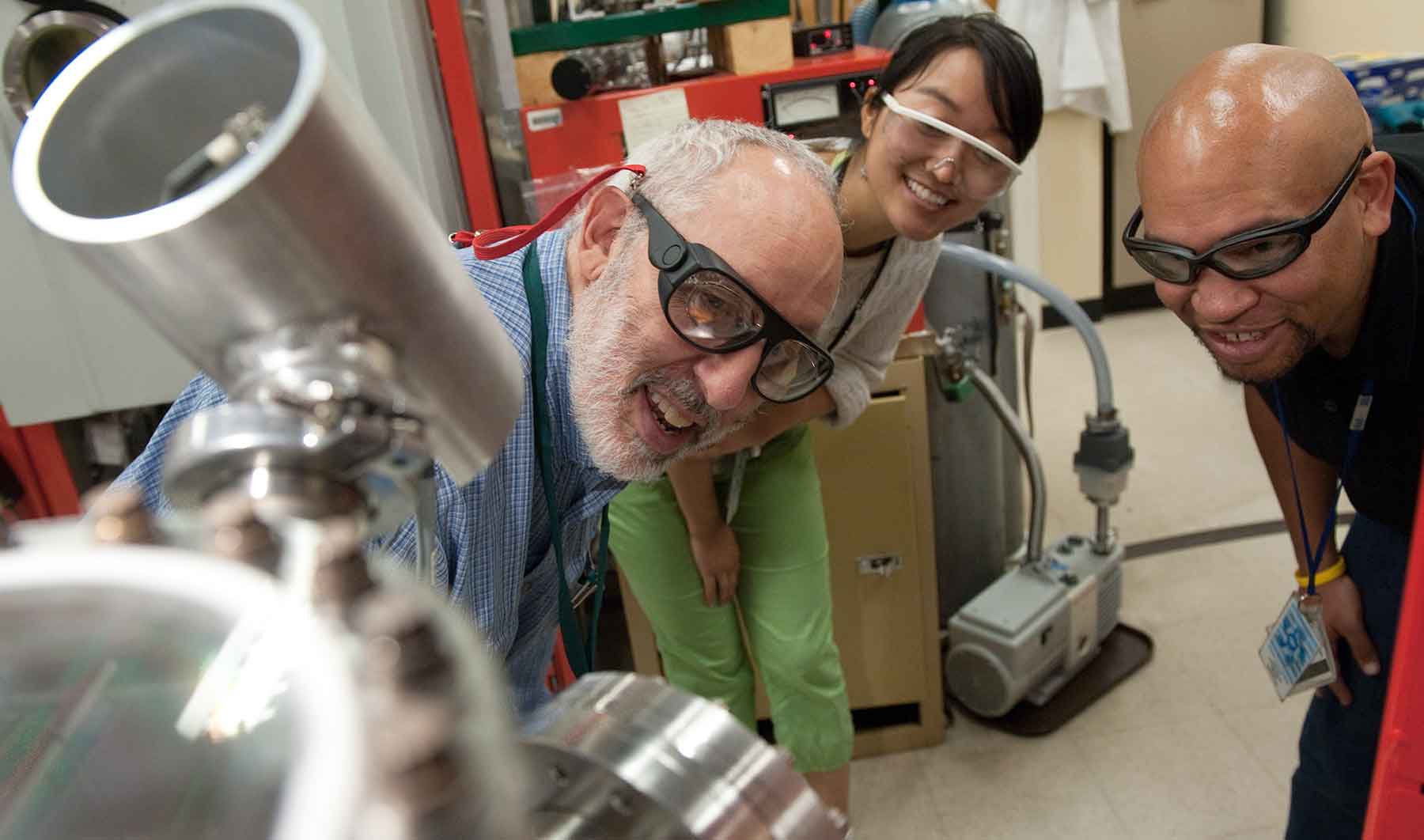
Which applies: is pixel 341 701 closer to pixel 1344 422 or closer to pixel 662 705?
pixel 662 705

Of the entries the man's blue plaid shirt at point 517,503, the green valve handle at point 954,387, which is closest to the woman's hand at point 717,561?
the man's blue plaid shirt at point 517,503

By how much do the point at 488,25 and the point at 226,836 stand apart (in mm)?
2057

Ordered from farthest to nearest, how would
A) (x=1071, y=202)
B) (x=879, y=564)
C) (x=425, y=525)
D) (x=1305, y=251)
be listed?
(x=1071, y=202)
(x=879, y=564)
(x=1305, y=251)
(x=425, y=525)

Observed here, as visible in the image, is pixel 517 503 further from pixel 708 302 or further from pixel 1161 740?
pixel 1161 740

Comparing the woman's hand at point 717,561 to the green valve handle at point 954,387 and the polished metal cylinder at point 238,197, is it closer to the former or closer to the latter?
the green valve handle at point 954,387

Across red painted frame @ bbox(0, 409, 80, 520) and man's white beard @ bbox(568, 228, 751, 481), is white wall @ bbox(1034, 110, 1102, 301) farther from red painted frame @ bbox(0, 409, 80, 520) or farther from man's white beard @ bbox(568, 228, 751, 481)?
red painted frame @ bbox(0, 409, 80, 520)

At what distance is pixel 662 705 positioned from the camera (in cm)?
48

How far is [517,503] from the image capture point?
3.50 ft

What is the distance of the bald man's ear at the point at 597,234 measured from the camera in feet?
3.95

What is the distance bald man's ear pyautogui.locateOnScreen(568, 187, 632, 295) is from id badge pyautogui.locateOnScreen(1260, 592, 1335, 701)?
4.11 ft

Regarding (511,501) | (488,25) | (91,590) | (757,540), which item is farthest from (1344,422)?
(488,25)

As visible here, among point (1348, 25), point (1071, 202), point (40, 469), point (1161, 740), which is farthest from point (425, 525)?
point (1071, 202)

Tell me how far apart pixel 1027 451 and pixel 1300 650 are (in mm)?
796

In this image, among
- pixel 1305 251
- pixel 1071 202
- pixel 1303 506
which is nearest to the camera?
pixel 1305 251
